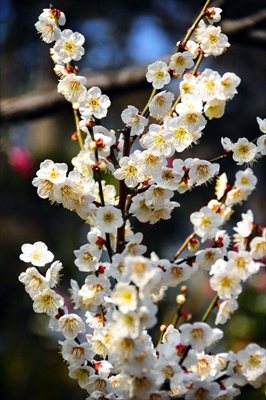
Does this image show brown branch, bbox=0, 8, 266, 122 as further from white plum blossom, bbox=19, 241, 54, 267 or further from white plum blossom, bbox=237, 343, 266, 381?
white plum blossom, bbox=237, 343, 266, 381

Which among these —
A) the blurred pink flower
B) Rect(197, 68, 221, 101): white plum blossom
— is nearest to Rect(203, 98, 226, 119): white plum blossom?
Rect(197, 68, 221, 101): white plum blossom

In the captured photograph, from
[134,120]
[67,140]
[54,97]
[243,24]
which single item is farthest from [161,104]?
[67,140]

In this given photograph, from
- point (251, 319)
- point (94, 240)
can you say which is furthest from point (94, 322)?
point (251, 319)

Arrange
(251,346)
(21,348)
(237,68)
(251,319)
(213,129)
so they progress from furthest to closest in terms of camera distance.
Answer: (237,68)
(213,129)
(21,348)
(251,319)
(251,346)

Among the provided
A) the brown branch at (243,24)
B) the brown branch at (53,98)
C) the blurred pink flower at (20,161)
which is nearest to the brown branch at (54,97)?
the brown branch at (53,98)

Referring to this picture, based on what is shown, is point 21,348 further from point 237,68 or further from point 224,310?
point 237,68

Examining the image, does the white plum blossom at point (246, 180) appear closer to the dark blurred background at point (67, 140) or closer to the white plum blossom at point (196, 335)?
the white plum blossom at point (196, 335)

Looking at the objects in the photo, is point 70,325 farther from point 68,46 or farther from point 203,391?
point 68,46
